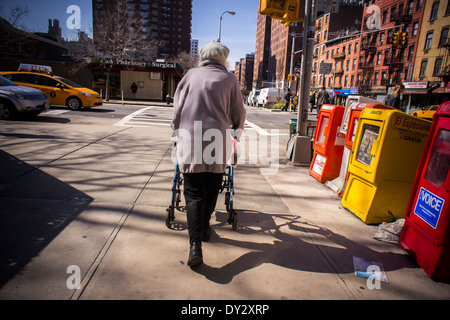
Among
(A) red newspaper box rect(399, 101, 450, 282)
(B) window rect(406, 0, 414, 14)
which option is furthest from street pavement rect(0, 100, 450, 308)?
(B) window rect(406, 0, 414, 14)

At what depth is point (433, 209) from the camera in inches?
110

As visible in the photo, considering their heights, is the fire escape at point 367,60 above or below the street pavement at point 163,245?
above

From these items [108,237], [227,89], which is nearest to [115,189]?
[108,237]

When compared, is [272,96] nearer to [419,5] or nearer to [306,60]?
[306,60]

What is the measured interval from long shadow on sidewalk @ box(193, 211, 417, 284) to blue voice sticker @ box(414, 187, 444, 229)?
502mm

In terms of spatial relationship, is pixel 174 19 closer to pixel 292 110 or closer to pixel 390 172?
pixel 292 110

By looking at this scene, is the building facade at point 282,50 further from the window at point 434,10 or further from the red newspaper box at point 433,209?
the red newspaper box at point 433,209

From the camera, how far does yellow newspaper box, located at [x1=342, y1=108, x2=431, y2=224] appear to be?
362 centimetres

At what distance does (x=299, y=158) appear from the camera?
6891mm

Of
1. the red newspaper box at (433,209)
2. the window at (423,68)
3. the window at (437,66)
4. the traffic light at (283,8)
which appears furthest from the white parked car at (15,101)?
the window at (423,68)

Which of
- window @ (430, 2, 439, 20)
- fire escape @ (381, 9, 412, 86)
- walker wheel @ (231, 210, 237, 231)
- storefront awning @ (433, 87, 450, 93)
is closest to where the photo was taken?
walker wheel @ (231, 210, 237, 231)

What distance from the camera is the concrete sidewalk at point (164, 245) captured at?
7.48 feet

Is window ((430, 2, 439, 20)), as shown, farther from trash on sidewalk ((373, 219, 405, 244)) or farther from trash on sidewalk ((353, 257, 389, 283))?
trash on sidewalk ((353, 257, 389, 283))

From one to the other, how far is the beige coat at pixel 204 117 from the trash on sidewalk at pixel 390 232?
2.24 metres
